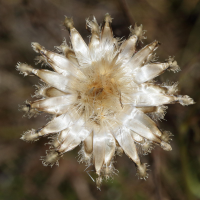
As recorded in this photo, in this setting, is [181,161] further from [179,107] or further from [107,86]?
[107,86]

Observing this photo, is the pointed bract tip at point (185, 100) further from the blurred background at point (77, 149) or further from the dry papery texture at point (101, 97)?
the blurred background at point (77, 149)

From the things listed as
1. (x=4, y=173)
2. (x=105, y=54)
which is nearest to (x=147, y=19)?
(x=105, y=54)

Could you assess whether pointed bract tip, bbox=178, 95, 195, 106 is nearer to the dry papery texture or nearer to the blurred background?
the dry papery texture

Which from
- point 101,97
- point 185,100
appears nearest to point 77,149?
point 101,97

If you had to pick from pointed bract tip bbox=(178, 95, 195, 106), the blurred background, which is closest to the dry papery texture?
pointed bract tip bbox=(178, 95, 195, 106)

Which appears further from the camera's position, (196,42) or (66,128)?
(196,42)

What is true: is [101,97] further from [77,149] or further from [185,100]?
[77,149]
